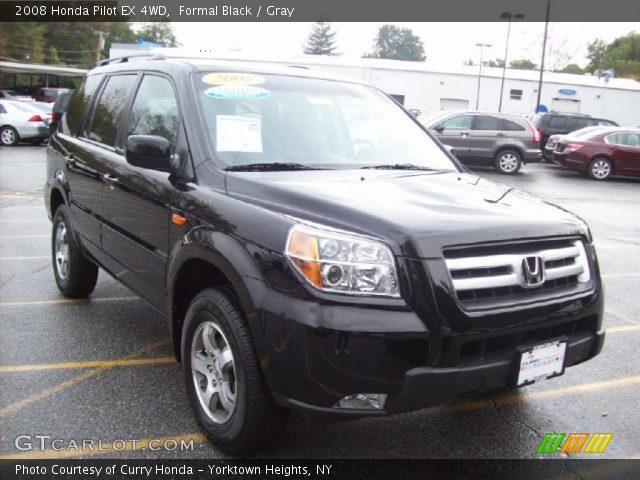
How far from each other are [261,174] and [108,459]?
5.24 ft

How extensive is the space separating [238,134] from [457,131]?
16.1m

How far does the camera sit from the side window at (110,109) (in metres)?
4.41

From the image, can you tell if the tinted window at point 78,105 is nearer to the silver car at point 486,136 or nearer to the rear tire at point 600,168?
the silver car at point 486,136

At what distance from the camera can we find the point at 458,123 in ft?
61.3

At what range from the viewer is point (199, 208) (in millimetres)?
3156

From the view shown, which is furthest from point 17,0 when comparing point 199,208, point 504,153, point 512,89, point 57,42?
point 199,208

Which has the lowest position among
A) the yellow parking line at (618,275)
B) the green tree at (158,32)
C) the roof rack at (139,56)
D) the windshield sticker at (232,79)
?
the yellow parking line at (618,275)

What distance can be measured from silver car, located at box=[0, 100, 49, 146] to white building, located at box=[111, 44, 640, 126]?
23.9 m

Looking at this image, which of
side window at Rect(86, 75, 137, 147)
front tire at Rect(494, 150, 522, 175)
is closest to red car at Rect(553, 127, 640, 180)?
front tire at Rect(494, 150, 522, 175)

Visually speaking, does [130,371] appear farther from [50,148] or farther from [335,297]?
[50,148]

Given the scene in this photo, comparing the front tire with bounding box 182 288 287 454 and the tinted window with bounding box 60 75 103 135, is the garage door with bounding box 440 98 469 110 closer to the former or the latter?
the tinted window with bounding box 60 75 103 135

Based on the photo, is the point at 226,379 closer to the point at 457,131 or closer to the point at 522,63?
the point at 457,131

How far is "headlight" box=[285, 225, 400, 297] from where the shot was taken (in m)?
2.51

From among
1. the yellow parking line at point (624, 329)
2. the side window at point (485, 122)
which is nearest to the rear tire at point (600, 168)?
the side window at point (485, 122)
